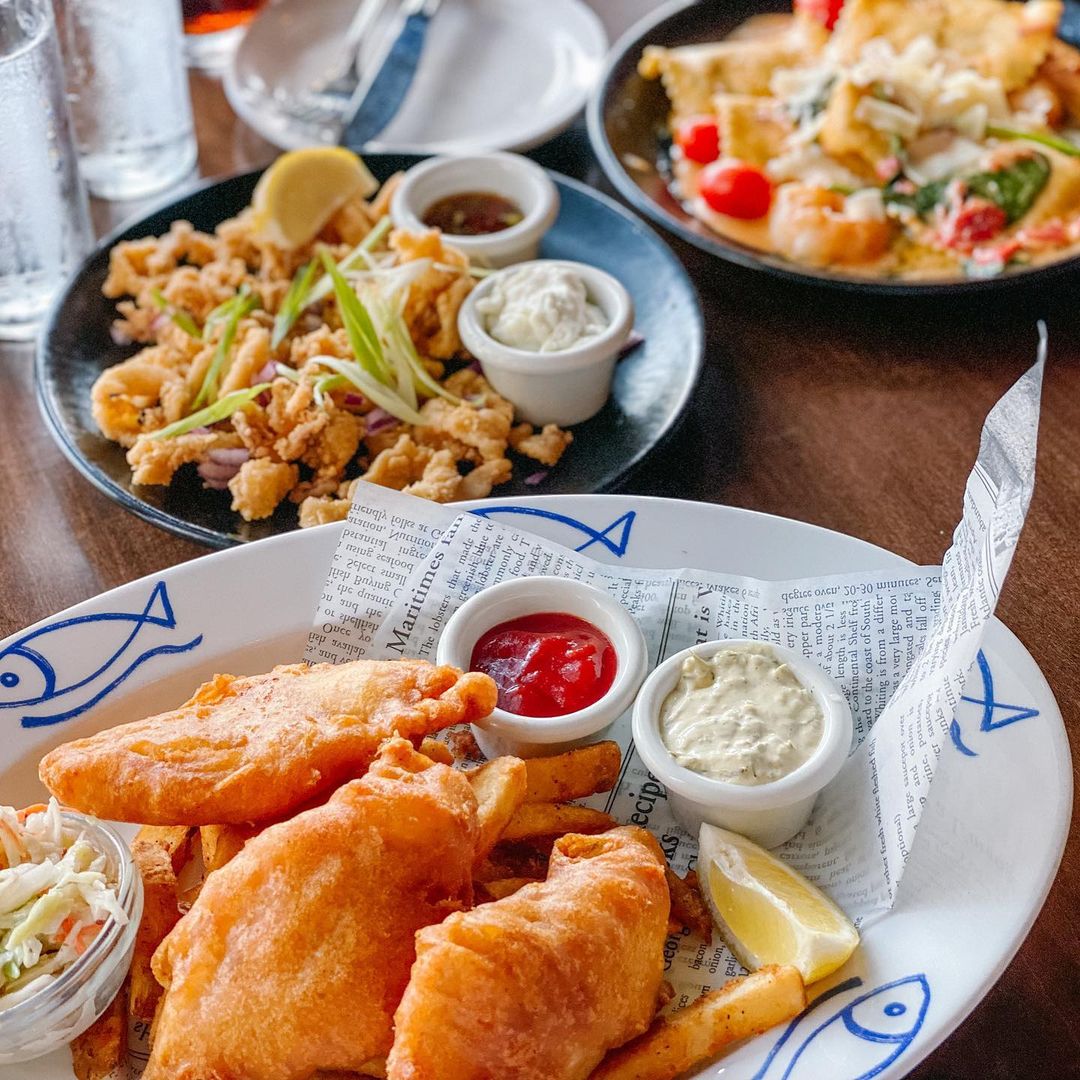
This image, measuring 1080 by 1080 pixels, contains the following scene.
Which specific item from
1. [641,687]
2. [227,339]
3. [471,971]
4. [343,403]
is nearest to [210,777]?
[471,971]

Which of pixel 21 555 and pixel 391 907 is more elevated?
pixel 391 907

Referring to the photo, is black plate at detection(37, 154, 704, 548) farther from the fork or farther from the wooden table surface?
the fork

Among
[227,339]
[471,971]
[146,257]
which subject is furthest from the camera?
[146,257]

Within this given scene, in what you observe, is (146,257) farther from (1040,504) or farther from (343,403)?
(1040,504)

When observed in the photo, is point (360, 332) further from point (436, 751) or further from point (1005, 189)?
point (1005, 189)

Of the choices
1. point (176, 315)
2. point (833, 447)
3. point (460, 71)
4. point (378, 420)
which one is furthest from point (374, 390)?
point (460, 71)

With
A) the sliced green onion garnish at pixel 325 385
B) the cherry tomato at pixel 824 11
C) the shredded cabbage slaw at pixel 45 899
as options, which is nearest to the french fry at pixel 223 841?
the shredded cabbage slaw at pixel 45 899
